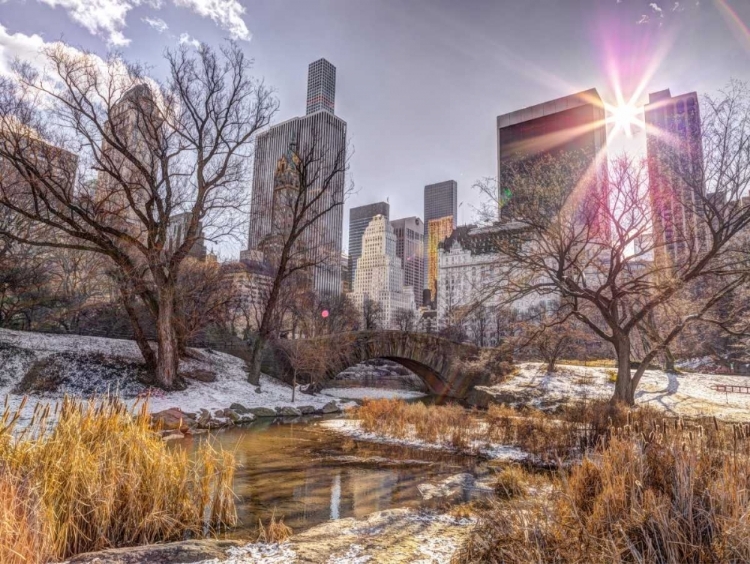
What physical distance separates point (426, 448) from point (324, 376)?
15748mm

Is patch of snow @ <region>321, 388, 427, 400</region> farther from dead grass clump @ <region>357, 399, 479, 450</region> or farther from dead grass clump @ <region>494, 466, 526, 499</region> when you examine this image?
dead grass clump @ <region>494, 466, 526, 499</region>

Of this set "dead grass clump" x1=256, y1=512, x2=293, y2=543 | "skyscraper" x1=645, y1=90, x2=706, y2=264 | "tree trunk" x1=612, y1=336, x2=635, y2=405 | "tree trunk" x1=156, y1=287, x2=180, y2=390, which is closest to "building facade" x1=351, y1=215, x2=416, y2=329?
"tree trunk" x1=156, y1=287, x2=180, y2=390

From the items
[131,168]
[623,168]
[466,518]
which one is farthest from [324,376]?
[466,518]

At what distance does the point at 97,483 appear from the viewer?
4512 millimetres

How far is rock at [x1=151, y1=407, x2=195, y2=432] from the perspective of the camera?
13203 millimetres

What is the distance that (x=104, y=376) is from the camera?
738 inches

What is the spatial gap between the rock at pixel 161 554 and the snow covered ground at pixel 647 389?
17646 millimetres

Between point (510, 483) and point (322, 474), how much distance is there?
366cm

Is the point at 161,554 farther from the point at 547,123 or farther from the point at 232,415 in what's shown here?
the point at 547,123

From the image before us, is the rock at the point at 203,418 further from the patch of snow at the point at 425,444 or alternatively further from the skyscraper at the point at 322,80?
the skyscraper at the point at 322,80

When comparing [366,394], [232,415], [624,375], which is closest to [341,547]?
[232,415]

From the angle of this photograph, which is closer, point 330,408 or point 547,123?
point 330,408

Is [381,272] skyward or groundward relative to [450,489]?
skyward

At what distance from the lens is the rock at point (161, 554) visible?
3.72 m
